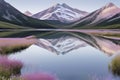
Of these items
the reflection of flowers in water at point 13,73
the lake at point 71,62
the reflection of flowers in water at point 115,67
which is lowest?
the lake at point 71,62

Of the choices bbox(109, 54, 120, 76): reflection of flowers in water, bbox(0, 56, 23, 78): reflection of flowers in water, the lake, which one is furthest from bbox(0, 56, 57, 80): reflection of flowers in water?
bbox(109, 54, 120, 76): reflection of flowers in water

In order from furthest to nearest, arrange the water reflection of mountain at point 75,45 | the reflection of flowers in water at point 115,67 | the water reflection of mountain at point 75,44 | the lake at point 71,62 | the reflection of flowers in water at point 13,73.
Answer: the water reflection of mountain at point 75,44, the water reflection of mountain at point 75,45, the reflection of flowers in water at point 115,67, the lake at point 71,62, the reflection of flowers in water at point 13,73

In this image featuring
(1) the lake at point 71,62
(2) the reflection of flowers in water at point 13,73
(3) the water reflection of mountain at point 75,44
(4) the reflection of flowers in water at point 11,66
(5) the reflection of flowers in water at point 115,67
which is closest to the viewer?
(2) the reflection of flowers in water at point 13,73

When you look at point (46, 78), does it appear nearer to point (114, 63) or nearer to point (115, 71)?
point (115, 71)

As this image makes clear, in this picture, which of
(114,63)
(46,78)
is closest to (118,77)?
(114,63)

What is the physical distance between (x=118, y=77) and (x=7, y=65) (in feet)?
19.7

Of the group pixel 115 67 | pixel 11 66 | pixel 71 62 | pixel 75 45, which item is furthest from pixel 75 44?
pixel 11 66

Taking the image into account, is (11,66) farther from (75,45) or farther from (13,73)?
(75,45)

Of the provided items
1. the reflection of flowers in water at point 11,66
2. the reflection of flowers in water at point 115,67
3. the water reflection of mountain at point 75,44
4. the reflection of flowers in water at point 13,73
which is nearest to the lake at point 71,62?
the water reflection of mountain at point 75,44

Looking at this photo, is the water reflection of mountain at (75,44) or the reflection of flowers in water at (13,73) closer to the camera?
the reflection of flowers in water at (13,73)

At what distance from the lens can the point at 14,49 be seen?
39.8 meters

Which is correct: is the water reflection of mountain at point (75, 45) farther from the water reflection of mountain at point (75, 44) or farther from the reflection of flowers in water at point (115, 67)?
the reflection of flowers in water at point (115, 67)

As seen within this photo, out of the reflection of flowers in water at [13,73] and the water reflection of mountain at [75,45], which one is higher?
the reflection of flowers in water at [13,73]

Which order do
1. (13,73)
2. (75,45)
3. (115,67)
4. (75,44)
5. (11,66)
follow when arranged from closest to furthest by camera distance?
(13,73) → (11,66) → (115,67) → (75,45) → (75,44)
